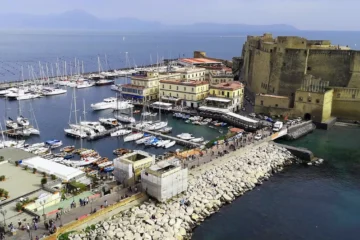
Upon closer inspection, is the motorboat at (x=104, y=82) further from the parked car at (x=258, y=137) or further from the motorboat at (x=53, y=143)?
the parked car at (x=258, y=137)

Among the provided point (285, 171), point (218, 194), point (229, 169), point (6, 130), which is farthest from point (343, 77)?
point (6, 130)

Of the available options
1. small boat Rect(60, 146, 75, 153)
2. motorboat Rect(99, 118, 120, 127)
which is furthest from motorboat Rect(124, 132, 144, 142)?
small boat Rect(60, 146, 75, 153)

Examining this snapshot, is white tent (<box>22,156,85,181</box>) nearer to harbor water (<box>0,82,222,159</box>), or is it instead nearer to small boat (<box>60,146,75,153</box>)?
small boat (<box>60,146,75,153</box>)

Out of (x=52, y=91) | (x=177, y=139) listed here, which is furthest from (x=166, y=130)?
(x=52, y=91)

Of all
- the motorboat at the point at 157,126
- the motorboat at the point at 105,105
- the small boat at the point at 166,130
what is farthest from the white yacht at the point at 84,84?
the small boat at the point at 166,130

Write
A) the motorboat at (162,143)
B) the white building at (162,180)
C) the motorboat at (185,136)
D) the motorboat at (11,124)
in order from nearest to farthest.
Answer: the white building at (162,180)
the motorboat at (162,143)
the motorboat at (185,136)
the motorboat at (11,124)

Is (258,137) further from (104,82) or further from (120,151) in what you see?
(104,82)
